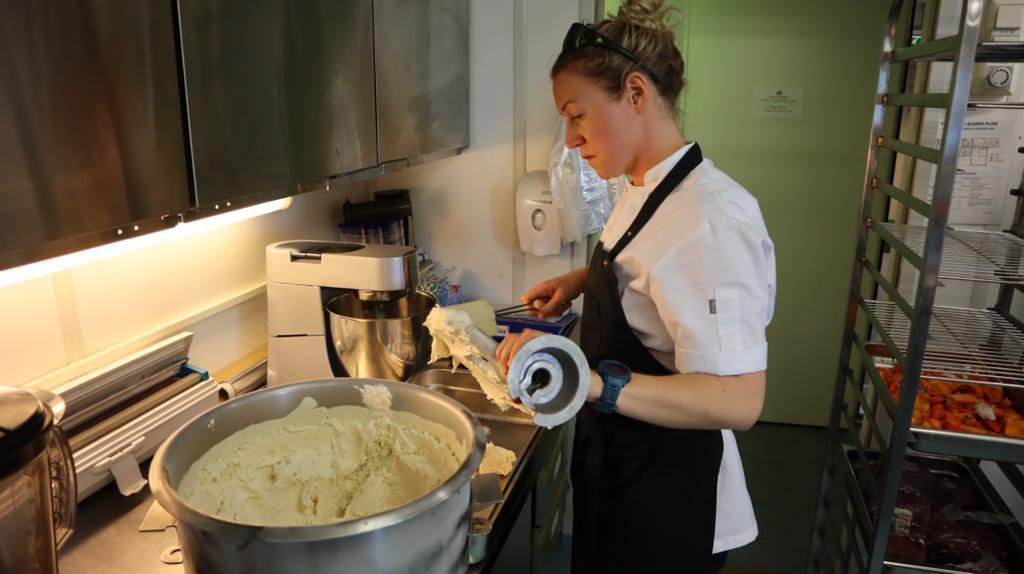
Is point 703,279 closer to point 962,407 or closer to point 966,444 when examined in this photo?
point 966,444

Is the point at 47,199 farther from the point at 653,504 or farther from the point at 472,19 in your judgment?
the point at 472,19

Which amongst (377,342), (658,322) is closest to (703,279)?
(658,322)

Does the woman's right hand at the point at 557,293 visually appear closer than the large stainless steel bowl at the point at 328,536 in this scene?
No

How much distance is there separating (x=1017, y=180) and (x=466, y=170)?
1797 mm

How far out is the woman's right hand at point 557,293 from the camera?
1656mm

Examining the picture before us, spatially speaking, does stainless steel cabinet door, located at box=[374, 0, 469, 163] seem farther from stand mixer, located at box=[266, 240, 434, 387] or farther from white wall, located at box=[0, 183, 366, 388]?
white wall, located at box=[0, 183, 366, 388]

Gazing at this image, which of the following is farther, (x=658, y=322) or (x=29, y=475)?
(x=658, y=322)

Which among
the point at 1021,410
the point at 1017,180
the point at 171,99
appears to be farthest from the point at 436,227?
the point at 1017,180

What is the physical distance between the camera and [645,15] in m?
1.23

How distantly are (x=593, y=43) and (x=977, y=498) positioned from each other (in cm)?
167

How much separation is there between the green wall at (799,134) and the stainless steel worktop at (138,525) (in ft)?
6.45

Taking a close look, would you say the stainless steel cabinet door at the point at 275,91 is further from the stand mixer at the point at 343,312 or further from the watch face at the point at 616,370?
the watch face at the point at 616,370

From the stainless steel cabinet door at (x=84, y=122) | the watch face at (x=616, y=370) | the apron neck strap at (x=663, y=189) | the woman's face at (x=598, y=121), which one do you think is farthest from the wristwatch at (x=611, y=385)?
the stainless steel cabinet door at (x=84, y=122)

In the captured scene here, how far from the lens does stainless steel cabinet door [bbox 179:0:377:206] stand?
1000mm
